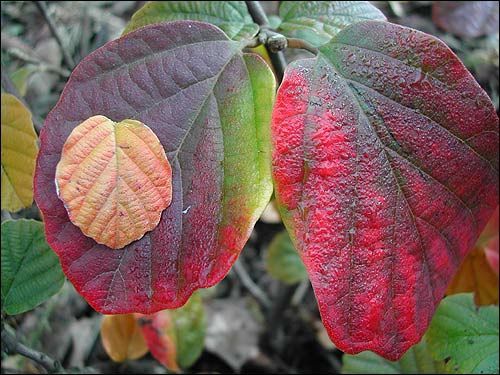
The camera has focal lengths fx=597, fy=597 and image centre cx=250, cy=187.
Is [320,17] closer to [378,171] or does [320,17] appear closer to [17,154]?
[378,171]

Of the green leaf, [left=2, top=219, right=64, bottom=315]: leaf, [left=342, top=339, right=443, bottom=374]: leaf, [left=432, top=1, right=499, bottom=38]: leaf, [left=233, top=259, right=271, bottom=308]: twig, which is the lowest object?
[left=233, top=259, right=271, bottom=308]: twig

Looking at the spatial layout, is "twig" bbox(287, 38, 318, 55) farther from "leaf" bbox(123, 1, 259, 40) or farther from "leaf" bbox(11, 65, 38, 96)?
"leaf" bbox(11, 65, 38, 96)

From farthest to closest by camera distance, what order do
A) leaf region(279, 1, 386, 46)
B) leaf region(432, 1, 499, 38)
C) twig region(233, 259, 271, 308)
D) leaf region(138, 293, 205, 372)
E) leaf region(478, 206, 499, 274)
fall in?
twig region(233, 259, 271, 308) → leaf region(432, 1, 499, 38) → leaf region(138, 293, 205, 372) → leaf region(478, 206, 499, 274) → leaf region(279, 1, 386, 46)

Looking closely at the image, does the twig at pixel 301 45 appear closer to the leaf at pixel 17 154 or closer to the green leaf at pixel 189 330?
the leaf at pixel 17 154

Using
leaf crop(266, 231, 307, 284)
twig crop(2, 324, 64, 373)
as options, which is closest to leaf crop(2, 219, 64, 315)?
twig crop(2, 324, 64, 373)

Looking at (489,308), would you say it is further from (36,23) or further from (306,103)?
(36,23)

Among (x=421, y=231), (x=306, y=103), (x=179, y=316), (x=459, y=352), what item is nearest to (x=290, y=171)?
(x=306, y=103)

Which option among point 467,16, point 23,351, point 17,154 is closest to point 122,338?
point 23,351

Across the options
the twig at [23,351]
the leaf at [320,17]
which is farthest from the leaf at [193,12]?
the twig at [23,351]
